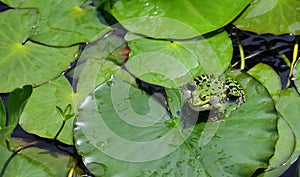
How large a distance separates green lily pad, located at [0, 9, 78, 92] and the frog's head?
1.46 feet

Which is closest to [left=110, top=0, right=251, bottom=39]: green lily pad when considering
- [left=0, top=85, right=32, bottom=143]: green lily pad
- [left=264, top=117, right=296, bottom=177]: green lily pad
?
[left=264, top=117, right=296, bottom=177]: green lily pad

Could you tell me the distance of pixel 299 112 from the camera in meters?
1.56

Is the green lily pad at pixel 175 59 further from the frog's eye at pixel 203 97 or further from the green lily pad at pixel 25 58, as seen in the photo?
the green lily pad at pixel 25 58

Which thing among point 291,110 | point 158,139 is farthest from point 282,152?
point 158,139

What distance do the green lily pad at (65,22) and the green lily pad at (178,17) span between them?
0.34ft

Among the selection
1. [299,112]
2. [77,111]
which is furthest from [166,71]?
[299,112]

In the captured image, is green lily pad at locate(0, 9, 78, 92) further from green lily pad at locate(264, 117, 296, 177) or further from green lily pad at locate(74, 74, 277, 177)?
green lily pad at locate(264, 117, 296, 177)

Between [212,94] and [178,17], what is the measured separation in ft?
1.05

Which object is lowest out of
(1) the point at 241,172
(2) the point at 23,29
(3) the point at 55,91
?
(1) the point at 241,172

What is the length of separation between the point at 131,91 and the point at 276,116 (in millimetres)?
443

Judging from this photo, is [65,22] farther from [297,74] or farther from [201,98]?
[297,74]

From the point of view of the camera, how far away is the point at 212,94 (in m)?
1.53

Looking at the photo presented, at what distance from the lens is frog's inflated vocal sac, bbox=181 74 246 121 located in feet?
5.02

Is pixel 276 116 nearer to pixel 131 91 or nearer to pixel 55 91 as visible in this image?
pixel 131 91
